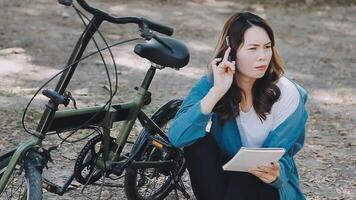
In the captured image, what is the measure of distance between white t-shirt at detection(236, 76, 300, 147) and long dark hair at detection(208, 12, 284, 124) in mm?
27

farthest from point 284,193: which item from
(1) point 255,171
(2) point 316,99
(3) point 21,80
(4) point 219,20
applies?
(4) point 219,20

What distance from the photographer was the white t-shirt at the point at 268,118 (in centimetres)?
293

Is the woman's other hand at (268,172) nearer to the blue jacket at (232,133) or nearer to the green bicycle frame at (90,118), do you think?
the blue jacket at (232,133)

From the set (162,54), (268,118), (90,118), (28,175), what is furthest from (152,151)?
(28,175)

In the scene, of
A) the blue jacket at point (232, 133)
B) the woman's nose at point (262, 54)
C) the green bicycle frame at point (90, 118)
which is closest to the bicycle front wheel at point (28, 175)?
the green bicycle frame at point (90, 118)

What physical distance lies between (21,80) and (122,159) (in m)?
2.99

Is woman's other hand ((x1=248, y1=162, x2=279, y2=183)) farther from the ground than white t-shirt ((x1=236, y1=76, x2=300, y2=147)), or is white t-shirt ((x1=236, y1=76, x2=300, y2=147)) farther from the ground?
white t-shirt ((x1=236, y1=76, x2=300, y2=147))

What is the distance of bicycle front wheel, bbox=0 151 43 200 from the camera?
266cm

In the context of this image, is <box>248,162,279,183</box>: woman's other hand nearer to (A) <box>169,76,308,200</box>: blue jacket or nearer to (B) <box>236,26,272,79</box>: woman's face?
(A) <box>169,76,308,200</box>: blue jacket

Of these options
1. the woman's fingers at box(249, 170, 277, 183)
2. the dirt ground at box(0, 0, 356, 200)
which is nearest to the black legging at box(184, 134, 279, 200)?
the woman's fingers at box(249, 170, 277, 183)

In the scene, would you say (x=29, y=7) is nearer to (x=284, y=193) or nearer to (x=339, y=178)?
(x=339, y=178)

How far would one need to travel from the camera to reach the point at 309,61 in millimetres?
7281

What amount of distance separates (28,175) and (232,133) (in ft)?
3.22

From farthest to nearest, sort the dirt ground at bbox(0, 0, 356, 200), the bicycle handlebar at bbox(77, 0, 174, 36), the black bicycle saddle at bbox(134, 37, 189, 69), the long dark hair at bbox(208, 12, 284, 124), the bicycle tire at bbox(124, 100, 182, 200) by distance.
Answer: the dirt ground at bbox(0, 0, 356, 200), the bicycle tire at bbox(124, 100, 182, 200), the black bicycle saddle at bbox(134, 37, 189, 69), the long dark hair at bbox(208, 12, 284, 124), the bicycle handlebar at bbox(77, 0, 174, 36)
